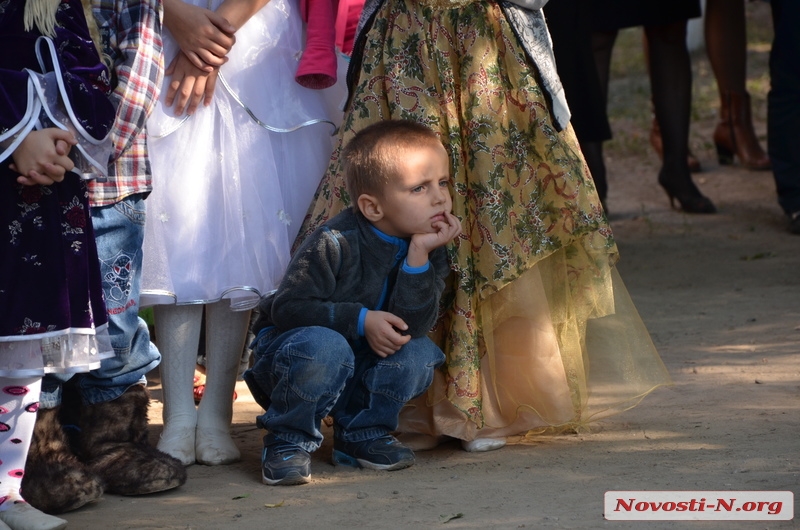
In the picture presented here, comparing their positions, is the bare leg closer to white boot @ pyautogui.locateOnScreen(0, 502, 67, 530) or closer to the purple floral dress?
the purple floral dress

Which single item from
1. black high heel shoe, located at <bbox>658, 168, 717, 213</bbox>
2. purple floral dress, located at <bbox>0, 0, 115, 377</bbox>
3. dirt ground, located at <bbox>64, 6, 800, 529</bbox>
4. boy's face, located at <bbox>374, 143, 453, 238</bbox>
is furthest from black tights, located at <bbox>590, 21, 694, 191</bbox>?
purple floral dress, located at <bbox>0, 0, 115, 377</bbox>

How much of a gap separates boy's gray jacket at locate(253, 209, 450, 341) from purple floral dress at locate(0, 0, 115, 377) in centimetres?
47

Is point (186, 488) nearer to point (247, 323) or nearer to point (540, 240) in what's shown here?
point (247, 323)

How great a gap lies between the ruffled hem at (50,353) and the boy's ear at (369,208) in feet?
2.38

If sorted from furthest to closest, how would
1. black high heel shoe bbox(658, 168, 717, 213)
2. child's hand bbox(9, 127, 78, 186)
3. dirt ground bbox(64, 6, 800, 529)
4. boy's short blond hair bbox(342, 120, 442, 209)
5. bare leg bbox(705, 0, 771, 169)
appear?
bare leg bbox(705, 0, 771, 169) → black high heel shoe bbox(658, 168, 717, 213) → boy's short blond hair bbox(342, 120, 442, 209) → dirt ground bbox(64, 6, 800, 529) → child's hand bbox(9, 127, 78, 186)

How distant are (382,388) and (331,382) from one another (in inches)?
6.0

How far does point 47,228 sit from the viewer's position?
7.77 feet

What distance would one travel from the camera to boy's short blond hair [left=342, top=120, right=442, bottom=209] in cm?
→ 272

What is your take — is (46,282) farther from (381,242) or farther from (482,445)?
(482,445)

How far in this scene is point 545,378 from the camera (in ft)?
9.61

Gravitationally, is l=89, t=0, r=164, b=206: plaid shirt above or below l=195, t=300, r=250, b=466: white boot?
above

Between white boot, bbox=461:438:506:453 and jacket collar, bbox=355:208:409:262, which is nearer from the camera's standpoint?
jacket collar, bbox=355:208:409:262

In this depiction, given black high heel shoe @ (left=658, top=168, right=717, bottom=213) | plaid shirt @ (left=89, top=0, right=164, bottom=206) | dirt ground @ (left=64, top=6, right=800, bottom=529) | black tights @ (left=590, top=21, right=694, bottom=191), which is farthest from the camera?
black high heel shoe @ (left=658, top=168, right=717, bottom=213)

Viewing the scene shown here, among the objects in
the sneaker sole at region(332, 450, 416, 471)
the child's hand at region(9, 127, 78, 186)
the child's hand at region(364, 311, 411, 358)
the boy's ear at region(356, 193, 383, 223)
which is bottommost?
the sneaker sole at region(332, 450, 416, 471)
